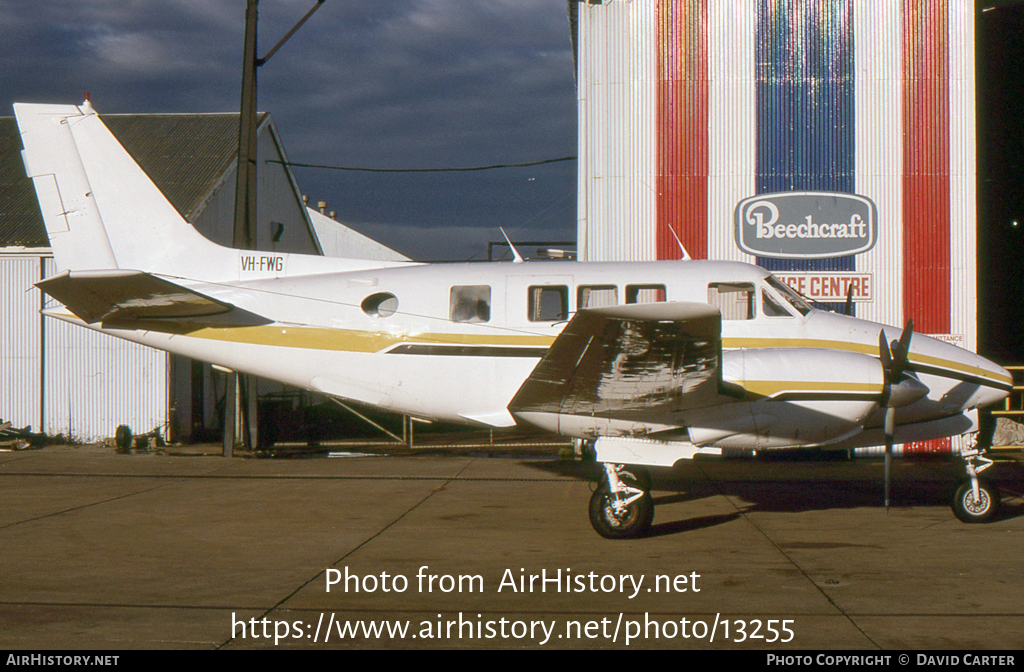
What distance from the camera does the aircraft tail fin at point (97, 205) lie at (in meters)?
9.58

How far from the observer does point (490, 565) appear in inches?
274

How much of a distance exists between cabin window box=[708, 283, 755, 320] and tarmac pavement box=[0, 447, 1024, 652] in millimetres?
2370

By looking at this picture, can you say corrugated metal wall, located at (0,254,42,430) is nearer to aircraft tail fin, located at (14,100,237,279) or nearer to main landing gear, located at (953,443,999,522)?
aircraft tail fin, located at (14,100,237,279)

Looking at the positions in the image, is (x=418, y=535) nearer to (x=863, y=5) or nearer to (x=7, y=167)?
(x=863, y=5)

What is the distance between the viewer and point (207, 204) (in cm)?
1859

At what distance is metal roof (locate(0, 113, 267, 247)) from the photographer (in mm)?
17625

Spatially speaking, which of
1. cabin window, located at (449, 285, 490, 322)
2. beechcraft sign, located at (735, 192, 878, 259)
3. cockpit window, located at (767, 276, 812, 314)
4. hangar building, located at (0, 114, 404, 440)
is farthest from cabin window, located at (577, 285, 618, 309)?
hangar building, located at (0, 114, 404, 440)

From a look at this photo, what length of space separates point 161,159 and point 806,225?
52.6 ft

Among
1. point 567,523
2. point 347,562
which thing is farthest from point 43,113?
point 567,523

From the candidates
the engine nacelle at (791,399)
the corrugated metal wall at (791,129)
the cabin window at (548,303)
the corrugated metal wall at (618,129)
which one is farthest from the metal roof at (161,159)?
the engine nacelle at (791,399)

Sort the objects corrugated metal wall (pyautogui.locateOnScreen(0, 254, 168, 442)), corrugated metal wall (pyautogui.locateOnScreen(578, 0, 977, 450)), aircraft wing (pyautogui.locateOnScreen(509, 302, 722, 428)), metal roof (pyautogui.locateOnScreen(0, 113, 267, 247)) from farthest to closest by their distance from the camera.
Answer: metal roof (pyautogui.locateOnScreen(0, 113, 267, 247)) < corrugated metal wall (pyautogui.locateOnScreen(0, 254, 168, 442)) < corrugated metal wall (pyautogui.locateOnScreen(578, 0, 977, 450)) < aircraft wing (pyautogui.locateOnScreen(509, 302, 722, 428))

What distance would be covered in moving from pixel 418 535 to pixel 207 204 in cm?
1329

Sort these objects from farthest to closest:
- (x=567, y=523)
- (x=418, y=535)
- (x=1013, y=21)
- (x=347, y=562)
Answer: (x=1013, y=21) < (x=567, y=523) < (x=418, y=535) < (x=347, y=562)

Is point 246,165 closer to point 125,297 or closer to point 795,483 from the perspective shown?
point 125,297
